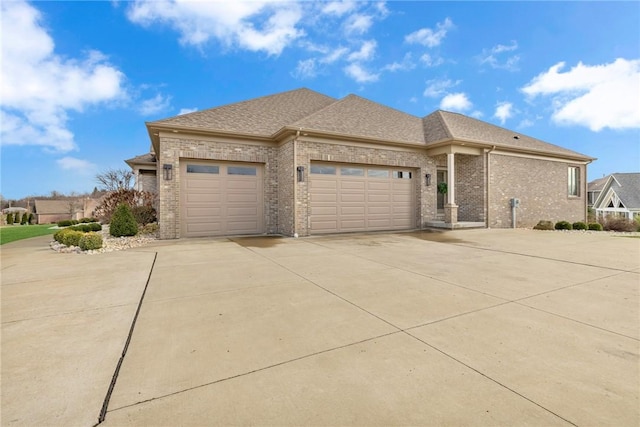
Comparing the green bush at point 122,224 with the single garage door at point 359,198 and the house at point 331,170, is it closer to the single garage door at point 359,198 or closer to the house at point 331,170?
the house at point 331,170

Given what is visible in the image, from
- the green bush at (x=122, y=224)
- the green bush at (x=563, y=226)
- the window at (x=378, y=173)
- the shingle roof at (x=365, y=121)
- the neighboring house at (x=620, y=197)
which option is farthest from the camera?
the neighboring house at (x=620, y=197)

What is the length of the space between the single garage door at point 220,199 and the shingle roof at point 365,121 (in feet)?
9.38

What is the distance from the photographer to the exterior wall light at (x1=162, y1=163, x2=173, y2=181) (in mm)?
9586

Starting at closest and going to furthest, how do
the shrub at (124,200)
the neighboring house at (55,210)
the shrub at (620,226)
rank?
the shrub at (124,200) → the shrub at (620,226) → the neighboring house at (55,210)

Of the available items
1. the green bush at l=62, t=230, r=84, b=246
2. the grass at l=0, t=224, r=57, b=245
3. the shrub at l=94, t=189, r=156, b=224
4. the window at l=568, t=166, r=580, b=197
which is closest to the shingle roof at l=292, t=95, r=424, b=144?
the green bush at l=62, t=230, r=84, b=246

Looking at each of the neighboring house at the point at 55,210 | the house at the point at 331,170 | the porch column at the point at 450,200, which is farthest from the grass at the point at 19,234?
the porch column at the point at 450,200

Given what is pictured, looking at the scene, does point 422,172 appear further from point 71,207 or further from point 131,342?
point 71,207

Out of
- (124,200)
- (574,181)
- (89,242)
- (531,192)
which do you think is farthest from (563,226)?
(124,200)

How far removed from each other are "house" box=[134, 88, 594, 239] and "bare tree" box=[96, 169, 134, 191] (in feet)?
25.8

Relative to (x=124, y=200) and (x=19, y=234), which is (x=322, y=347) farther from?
(x=19, y=234)

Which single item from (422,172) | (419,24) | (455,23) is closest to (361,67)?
(419,24)

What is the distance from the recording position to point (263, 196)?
11242 mm

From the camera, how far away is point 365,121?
12320 millimetres

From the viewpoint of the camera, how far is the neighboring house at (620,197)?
2948cm
